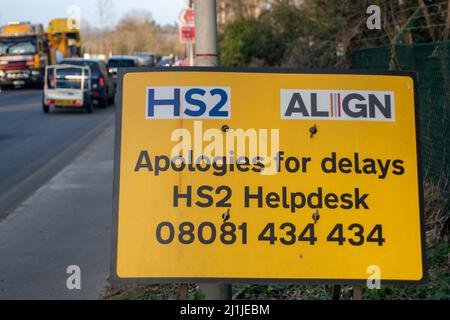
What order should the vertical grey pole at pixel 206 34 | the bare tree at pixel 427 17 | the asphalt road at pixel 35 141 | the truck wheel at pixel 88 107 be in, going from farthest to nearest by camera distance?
the truck wheel at pixel 88 107 → the asphalt road at pixel 35 141 → the bare tree at pixel 427 17 → the vertical grey pole at pixel 206 34

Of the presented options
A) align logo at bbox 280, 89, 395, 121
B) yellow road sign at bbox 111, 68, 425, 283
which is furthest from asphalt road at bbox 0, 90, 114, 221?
align logo at bbox 280, 89, 395, 121

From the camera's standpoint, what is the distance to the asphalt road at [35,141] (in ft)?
36.6

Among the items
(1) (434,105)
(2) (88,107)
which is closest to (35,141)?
(2) (88,107)

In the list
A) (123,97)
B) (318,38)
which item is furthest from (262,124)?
(318,38)

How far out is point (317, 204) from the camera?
3.74 meters

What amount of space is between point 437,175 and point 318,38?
9.07m

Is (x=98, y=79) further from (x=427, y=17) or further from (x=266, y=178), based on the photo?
(x=266, y=178)

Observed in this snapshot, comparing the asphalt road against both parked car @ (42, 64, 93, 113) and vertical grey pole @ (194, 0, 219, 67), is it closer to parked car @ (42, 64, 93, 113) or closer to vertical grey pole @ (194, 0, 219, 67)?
parked car @ (42, 64, 93, 113)

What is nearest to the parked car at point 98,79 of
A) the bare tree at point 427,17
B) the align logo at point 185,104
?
the bare tree at point 427,17

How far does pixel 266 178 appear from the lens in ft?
12.3

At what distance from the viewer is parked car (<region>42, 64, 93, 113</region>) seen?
23.6m

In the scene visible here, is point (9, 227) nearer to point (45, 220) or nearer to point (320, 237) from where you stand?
point (45, 220)

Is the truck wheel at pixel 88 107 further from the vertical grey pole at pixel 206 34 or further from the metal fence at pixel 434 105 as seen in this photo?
the vertical grey pole at pixel 206 34

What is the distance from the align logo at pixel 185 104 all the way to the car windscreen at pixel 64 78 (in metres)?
20.6
